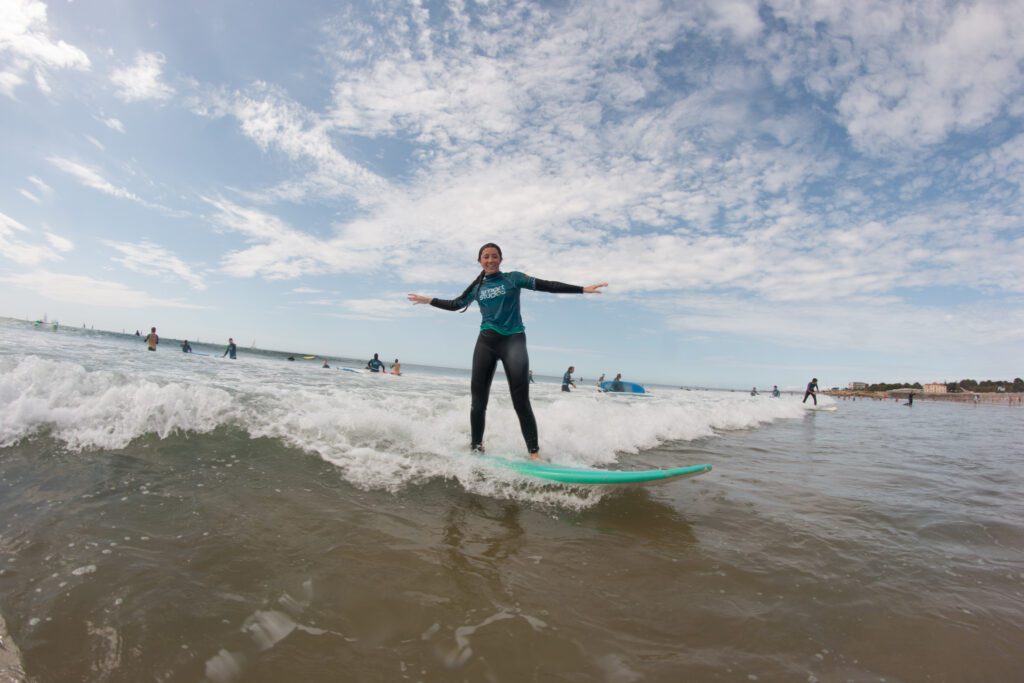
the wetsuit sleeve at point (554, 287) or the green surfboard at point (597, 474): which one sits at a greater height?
the wetsuit sleeve at point (554, 287)

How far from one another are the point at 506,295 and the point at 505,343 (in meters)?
0.59

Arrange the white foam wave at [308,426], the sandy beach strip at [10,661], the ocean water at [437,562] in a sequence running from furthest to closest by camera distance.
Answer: the white foam wave at [308,426] < the ocean water at [437,562] < the sandy beach strip at [10,661]

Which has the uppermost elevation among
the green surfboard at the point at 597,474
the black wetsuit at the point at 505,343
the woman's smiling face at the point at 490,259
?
the woman's smiling face at the point at 490,259

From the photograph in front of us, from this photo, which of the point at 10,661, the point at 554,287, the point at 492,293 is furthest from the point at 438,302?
the point at 10,661

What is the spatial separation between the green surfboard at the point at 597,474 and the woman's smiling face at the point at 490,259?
2.39 metres

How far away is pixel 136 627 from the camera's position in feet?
6.70

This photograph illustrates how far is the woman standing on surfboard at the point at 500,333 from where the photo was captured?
530cm

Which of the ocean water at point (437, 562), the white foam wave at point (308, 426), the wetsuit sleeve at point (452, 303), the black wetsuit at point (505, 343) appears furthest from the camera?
the wetsuit sleeve at point (452, 303)

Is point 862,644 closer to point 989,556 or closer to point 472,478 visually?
point 989,556

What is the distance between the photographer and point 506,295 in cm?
539

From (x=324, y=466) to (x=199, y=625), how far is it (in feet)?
9.38

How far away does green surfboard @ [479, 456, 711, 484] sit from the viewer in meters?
4.34

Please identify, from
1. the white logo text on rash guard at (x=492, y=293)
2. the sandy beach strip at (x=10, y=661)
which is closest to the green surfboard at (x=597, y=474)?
the white logo text on rash guard at (x=492, y=293)

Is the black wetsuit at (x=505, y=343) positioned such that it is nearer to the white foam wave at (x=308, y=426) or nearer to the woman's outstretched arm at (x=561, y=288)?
the woman's outstretched arm at (x=561, y=288)
